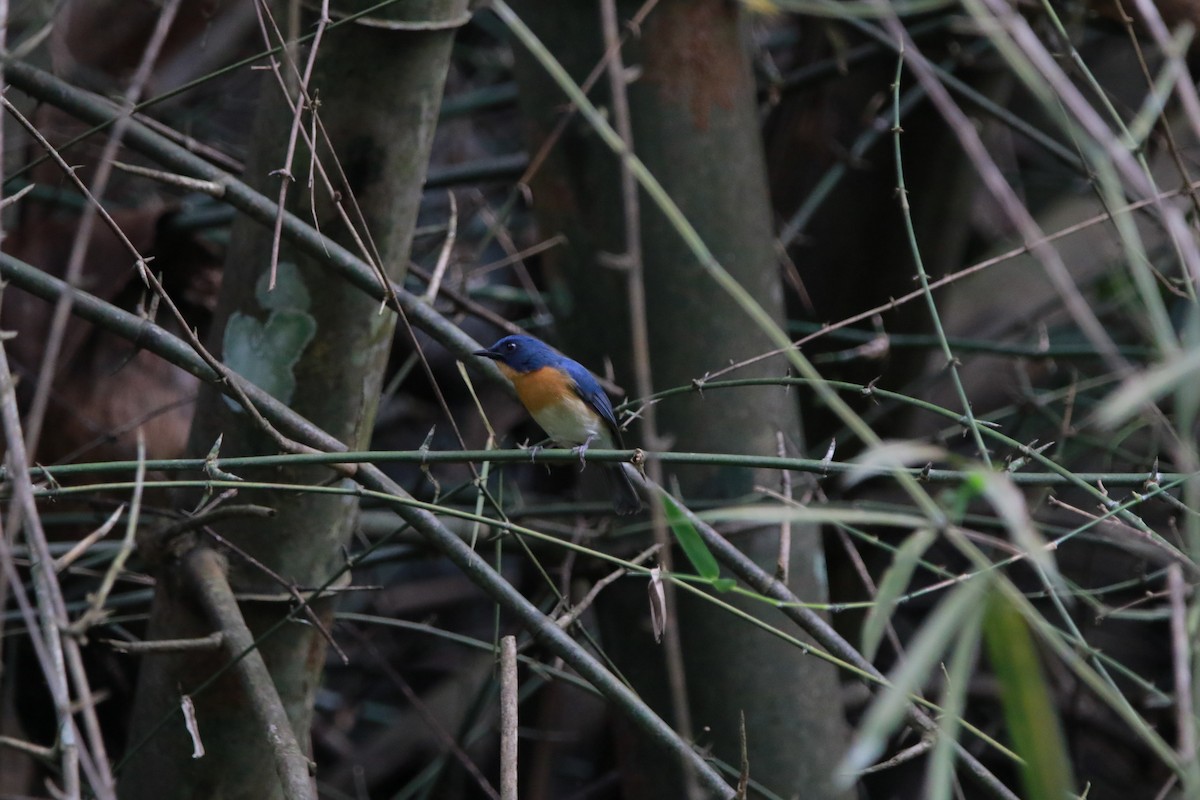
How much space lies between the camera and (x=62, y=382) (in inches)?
174

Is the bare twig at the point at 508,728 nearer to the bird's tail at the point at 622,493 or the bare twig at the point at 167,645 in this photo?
the bare twig at the point at 167,645

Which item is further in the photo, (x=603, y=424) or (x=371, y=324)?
(x=603, y=424)

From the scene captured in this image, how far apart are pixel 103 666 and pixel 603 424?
2574 millimetres

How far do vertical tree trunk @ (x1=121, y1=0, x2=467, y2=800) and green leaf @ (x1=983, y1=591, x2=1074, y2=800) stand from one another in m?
2.01

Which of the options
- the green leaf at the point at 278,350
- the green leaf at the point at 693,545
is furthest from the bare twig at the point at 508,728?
the green leaf at the point at 278,350

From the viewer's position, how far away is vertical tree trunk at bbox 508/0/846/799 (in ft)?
12.3

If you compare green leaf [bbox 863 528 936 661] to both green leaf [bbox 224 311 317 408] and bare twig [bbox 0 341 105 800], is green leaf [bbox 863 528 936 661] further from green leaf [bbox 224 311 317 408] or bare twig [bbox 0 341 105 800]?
green leaf [bbox 224 311 317 408]

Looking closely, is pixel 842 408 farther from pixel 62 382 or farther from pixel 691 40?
pixel 62 382

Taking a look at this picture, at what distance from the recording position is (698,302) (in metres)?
4.01

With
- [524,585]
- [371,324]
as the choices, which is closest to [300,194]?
[371,324]

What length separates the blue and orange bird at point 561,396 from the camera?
3891 mm

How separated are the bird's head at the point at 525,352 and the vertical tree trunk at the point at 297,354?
2.59 feet

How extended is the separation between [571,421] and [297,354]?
1.29 meters

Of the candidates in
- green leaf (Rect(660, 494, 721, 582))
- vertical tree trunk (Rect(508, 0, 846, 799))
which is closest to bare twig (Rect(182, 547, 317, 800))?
green leaf (Rect(660, 494, 721, 582))
